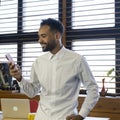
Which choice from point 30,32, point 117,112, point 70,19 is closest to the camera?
point 117,112

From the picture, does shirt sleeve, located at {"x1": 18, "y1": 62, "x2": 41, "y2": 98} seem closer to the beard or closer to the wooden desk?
the beard

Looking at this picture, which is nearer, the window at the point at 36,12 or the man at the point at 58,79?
the man at the point at 58,79

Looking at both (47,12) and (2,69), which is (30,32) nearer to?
(47,12)

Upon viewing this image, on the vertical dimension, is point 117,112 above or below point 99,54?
below

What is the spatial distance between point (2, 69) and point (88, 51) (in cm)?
131

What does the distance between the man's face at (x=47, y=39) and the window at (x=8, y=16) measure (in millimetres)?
2181

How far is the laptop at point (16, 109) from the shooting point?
2.35 meters

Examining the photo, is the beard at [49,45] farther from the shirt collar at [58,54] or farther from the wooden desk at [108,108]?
the wooden desk at [108,108]

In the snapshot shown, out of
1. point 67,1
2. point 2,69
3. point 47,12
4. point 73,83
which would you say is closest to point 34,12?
point 47,12

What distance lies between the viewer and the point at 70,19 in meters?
3.64

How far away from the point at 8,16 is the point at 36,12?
559 mm

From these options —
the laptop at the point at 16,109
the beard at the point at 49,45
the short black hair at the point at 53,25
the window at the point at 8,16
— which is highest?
the window at the point at 8,16

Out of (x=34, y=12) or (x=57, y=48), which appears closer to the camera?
(x=57, y=48)

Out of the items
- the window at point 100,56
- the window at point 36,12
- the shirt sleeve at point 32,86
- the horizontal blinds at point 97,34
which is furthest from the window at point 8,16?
the shirt sleeve at point 32,86
